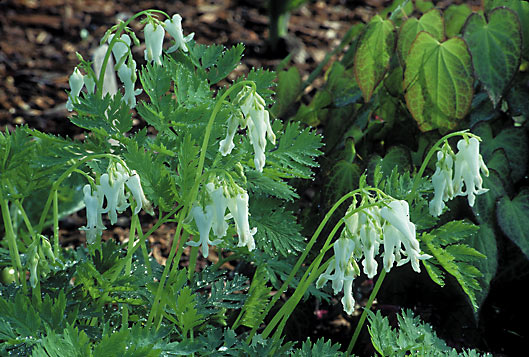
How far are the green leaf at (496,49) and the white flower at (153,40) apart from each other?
1.54 m

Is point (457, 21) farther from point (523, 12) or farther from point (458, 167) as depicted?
point (458, 167)

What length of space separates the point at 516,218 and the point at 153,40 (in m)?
1.67

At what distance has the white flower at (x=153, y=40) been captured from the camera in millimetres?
2004

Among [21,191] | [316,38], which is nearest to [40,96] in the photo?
[316,38]

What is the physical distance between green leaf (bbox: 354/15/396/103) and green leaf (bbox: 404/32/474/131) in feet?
0.42

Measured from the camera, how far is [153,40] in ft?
6.63

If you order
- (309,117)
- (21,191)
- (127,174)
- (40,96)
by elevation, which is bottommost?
(40,96)

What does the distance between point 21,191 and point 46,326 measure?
0.78m

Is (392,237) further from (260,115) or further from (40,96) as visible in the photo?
(40,96)

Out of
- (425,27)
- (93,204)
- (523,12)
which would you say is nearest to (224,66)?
(93,204)

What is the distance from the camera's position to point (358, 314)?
3168 mm

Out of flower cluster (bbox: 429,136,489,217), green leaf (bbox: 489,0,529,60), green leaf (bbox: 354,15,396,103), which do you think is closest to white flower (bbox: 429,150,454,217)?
flower cluster (bbox: 429,136,489,217)

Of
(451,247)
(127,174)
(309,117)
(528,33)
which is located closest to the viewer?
(127,174)

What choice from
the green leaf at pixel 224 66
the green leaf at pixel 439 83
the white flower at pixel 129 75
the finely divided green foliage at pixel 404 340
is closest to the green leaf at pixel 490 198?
the green leaf at pixel 439 83
